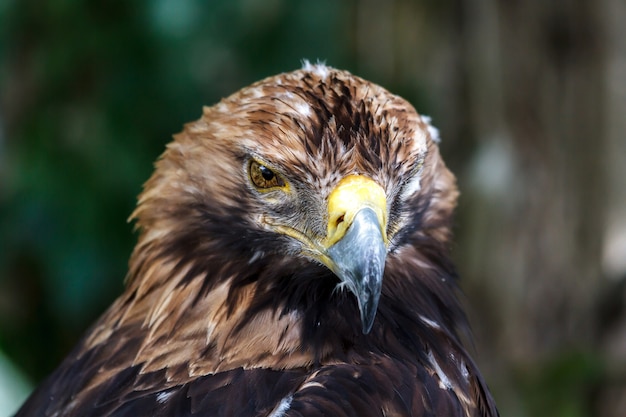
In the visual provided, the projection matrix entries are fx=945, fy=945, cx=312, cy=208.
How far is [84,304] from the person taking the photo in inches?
145

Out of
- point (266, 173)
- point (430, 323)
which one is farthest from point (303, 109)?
point (430, 323)

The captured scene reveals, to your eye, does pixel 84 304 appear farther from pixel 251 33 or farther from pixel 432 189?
pixel 432 189

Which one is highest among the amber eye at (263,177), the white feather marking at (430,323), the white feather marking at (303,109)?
the white feather marking at (303,109)

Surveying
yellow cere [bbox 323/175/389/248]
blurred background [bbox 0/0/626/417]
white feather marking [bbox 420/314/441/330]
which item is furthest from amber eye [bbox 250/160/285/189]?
blurred background [bbox 0/0/626/417]

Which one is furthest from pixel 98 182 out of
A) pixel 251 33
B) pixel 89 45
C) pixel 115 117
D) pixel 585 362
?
pixel 585 362

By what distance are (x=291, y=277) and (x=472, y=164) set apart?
2.13 metres

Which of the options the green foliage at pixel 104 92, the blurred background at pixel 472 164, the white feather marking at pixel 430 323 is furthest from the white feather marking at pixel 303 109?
the blurred background at pixel 472 164

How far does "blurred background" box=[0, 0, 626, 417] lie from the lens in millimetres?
3520

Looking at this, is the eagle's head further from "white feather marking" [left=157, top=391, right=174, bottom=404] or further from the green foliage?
the green foliage

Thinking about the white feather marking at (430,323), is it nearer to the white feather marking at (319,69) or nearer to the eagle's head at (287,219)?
the eagle's head at (287,219)

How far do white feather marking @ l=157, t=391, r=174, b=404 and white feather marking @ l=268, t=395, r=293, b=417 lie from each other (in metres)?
0.22

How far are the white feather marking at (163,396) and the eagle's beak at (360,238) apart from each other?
0.40m

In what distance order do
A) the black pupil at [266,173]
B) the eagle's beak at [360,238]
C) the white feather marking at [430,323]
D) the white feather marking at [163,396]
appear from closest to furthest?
the eagle's beak at [360,238]
the white feather marking at [163,396]
the black pupil at [266,173]
the white feather marking at [430,323]

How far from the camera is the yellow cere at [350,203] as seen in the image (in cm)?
178
